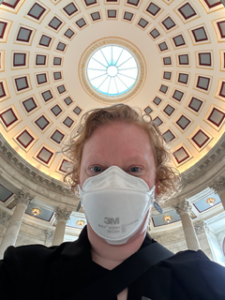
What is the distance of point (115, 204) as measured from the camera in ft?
6.20

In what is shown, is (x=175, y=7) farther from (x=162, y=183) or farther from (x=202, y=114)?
(x=162, y=183)

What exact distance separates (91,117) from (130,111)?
18.6 inches

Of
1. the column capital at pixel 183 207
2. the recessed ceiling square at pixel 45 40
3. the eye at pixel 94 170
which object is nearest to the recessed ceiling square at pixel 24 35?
the recessed ceiling square at pixel 45 40

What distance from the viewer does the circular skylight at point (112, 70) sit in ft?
68.7

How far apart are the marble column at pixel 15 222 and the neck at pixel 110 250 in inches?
446

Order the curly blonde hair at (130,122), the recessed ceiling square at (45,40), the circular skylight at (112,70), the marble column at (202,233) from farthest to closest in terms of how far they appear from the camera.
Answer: the circular skylight at (112,70) → the recessed ceiling square at (45,40) → the marble column at (202,233) → the curly blonde hair at (130,122)

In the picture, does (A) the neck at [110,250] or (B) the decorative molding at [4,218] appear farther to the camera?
(B) the decorative molding at [4,218]

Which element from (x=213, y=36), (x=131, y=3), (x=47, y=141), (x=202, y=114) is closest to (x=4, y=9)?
(x=131, y=3)

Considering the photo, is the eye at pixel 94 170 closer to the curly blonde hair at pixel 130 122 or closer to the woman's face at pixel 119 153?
the woman's face at pixel 119 153

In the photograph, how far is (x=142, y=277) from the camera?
1.58 meters

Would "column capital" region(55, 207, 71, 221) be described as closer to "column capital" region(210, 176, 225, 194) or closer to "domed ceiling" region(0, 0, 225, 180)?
"domed ceiling" region(0, 0, 225, 180)

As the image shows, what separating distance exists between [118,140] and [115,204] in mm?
611

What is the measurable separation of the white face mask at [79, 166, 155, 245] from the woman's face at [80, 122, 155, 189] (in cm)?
8

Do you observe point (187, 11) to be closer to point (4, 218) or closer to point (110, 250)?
point (110, 250)
